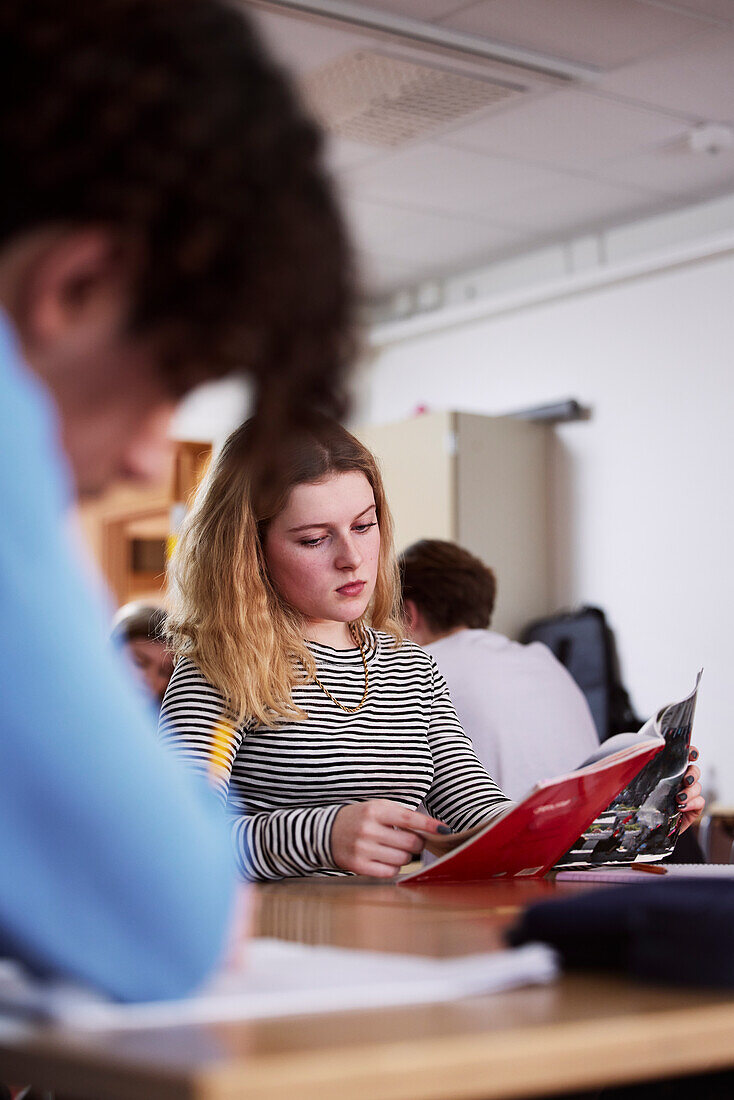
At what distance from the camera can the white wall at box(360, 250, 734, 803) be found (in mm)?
4738

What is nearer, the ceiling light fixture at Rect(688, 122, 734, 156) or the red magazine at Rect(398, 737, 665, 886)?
the red magazine at Rect(398, 737, 665, 886)

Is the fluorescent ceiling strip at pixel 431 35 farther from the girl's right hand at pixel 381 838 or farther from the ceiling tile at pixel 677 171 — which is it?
the girl's right hand at pixel 381 838

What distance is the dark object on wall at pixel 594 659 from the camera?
15.9 ft

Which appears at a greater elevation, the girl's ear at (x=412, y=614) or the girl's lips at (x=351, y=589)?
the girl's lips at (x=351, y=589)

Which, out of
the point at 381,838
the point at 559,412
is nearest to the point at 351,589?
the point at 381,838

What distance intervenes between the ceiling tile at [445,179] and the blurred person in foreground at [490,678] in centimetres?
175

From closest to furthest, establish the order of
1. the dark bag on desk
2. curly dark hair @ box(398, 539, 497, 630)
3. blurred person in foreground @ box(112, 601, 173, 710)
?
the dark bag on desk < curly dark hair @ box(398, 539, 497, 630) < blurred person in foreground @ box(112, 601, 173, 710)

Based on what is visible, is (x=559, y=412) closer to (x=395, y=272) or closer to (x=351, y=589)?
(x=395, y=272)

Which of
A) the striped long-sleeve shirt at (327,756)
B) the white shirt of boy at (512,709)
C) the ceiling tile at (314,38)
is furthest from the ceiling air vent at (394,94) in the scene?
the striped long-sleeve shirt at (327,756)

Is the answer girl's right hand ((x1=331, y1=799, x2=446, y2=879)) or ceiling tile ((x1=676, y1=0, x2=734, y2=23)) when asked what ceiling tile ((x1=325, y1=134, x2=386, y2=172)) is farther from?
girl's right hand ((x1=331, y1=799, x2=446, y2=879))

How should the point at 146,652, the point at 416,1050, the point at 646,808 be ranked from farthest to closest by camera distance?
the point at 146,652 < the point at 646,808 < the point at 416,1050

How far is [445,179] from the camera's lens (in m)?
4.55

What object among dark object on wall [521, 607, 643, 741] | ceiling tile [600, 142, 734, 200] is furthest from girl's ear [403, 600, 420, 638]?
ceiling tile [600, 142, 734, 200]

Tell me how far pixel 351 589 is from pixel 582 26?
7.28 feet
